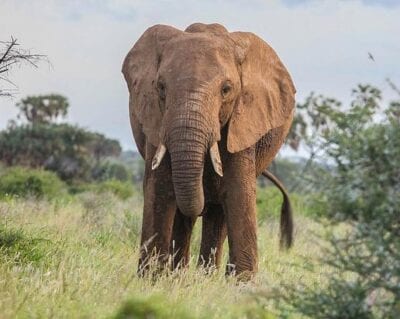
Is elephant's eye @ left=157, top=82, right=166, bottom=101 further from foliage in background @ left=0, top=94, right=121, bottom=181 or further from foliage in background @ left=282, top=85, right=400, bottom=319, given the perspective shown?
foliage in background @ left=0, top=94, right=121, bottom=181

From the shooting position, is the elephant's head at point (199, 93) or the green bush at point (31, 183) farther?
the green bush at point (31, 183)

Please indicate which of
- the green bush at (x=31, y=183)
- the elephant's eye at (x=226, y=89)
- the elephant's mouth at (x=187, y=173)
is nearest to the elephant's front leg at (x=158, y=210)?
the elephant's mouth at (x=187, y=173)

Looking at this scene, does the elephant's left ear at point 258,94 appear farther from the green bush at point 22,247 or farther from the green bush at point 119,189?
the green bush at point 119,189

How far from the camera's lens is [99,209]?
15.6m

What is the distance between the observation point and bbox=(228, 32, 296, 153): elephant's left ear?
327 inches

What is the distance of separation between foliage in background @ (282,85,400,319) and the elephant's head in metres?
2.37

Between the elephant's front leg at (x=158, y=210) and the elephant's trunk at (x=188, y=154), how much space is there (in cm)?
44

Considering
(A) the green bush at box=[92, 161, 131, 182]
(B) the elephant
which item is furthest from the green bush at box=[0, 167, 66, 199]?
(A) the green bush at box=[92, 161, 131, 182]

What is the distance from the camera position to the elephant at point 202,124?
7594mm

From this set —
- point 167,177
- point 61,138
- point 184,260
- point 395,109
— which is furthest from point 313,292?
point 61,138

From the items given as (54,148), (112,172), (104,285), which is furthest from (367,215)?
(112,172)

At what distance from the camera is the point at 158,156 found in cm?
768

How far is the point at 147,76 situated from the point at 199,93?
948 mm

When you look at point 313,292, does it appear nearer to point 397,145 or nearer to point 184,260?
point 397,145
